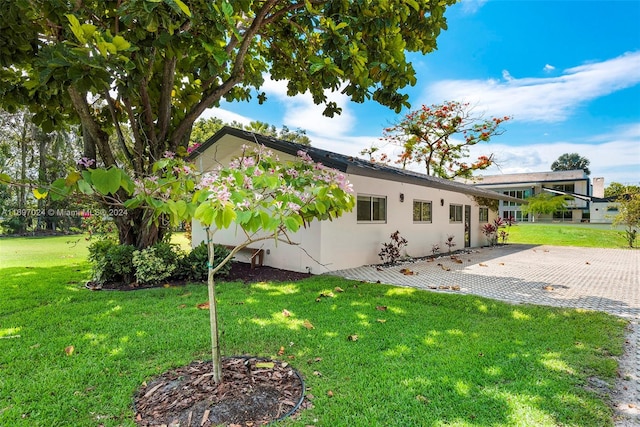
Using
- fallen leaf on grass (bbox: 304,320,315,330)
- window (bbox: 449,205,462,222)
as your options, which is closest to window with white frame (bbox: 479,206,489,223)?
window (bbox: 449,205,462,222)

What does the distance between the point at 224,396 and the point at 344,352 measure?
1.44 meters

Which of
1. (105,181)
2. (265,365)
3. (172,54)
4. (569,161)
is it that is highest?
(569,161)

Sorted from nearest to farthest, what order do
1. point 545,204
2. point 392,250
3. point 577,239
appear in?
point 392,250 < point 577,239 < point 545,204

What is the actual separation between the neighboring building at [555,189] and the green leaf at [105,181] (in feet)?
133

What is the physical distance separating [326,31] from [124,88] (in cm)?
313

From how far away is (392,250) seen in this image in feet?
33.6

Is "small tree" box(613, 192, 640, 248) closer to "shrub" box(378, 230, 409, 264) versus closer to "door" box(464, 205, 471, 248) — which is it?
"door" box(464, 205, 471, 248)

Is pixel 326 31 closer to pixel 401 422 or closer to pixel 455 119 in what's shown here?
pixel 401 422

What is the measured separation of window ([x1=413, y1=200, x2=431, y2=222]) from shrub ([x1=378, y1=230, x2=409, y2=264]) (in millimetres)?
1787

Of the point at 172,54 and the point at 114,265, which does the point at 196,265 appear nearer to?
the point at 114,265

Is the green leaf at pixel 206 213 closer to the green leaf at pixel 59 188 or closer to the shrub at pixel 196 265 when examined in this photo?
the green leaf at pixel 59 188

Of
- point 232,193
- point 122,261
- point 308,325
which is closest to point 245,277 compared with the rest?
point 122,261

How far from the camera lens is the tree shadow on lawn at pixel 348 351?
8.57ft

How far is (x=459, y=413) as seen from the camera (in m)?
2.53
